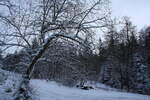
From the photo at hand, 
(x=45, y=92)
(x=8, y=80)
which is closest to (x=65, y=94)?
(x=45, y=92)

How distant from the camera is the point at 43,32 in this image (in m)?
8.98

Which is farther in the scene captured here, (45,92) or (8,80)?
(8,80)

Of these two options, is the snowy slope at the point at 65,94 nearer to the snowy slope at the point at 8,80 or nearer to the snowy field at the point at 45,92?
the snowy field at the point at 45,92

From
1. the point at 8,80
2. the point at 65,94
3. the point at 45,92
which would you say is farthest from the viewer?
the point at 65,94

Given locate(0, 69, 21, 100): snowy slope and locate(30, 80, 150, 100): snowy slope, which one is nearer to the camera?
locate(0, 69, 21, 100): snowy slope

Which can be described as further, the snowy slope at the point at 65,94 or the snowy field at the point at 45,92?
the snowy slope at the point at 65,94

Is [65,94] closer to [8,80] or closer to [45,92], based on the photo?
[45,92]

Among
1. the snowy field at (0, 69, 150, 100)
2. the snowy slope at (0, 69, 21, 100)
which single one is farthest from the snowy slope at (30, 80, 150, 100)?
the snowy slope at (0, 69, 21, 100)

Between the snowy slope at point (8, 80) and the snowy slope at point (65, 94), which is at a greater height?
the snowy slope at point (8, 80)

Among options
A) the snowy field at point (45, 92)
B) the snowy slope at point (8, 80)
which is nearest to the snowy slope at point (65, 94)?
the snowy field at point (45, 92)

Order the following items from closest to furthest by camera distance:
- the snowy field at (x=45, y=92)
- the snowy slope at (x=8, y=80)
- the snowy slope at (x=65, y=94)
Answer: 1. the snowy field at (x=45, y=92)
2. the snowy slope at (x=8, y=80)
3. the snowy slope at (x=65, y=94)

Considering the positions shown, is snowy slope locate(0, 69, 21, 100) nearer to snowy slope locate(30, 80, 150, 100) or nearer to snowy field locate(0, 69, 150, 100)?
snowy field locate(0, 69, 150, 100)

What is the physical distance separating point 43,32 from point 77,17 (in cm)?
222

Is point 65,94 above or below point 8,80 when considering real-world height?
below
